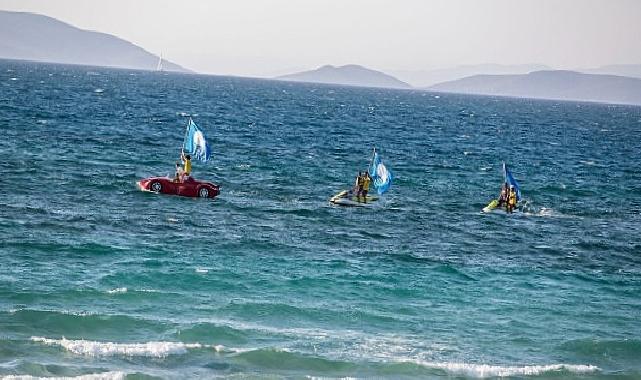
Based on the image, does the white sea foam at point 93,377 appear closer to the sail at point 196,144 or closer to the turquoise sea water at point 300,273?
the turquoise sea water at point 300,273

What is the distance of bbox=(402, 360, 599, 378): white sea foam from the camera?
2599cm

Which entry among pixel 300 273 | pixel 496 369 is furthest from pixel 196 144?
pixel 496 369

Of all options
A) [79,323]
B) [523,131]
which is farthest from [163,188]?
[523,131]

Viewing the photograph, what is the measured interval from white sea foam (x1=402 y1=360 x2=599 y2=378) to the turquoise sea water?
0.06 m

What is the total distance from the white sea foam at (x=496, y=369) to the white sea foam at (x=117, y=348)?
6738 millimetres

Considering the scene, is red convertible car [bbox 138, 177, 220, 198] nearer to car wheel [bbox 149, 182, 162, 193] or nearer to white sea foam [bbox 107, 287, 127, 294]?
car wheel [bbox 149, 182, 162, 193]

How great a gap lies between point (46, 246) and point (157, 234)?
219 inches

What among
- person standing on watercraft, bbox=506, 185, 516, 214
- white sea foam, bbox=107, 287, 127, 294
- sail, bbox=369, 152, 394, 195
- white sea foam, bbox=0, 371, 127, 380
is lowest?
white sea foam, bbox=0, 371, 127, 380

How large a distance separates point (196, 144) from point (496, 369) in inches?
1103

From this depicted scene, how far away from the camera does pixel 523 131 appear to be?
5477 inches

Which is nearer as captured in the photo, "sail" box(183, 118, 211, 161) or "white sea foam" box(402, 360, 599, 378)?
"white sea foam" box(402, 360, 599, 378)

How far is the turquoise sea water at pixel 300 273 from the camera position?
86.9 ft

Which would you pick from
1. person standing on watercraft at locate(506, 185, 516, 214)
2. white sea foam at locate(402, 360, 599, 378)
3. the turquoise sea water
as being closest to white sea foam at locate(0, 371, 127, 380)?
the turquoise sea water

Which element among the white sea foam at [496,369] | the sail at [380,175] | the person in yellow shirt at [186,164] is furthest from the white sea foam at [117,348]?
the sail at [380,175]
